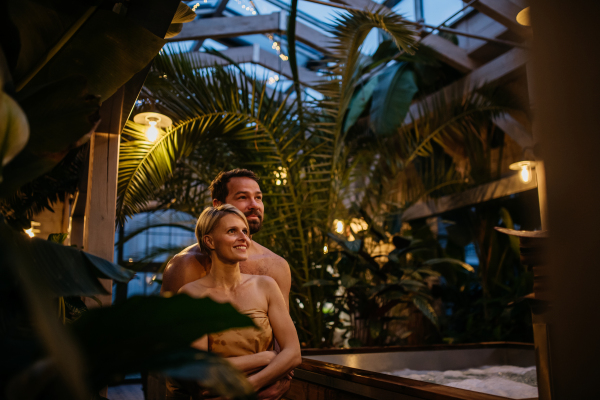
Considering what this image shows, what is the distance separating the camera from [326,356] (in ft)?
11.1

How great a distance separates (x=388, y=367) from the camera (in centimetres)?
366

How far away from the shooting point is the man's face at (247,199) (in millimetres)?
1885

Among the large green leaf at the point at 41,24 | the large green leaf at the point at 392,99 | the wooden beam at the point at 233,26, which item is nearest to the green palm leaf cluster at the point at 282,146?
the large green leaf at the point at 392,99

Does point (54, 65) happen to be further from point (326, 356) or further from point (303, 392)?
point (326, 356)

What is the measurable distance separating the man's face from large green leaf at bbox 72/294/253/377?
122 centimetres

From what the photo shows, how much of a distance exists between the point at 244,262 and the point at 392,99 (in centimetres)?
515

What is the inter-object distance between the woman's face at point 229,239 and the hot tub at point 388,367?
0.74m

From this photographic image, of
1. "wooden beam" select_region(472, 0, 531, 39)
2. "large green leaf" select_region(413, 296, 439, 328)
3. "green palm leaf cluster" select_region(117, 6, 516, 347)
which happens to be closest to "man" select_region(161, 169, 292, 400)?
"green palm leaf cluster" select_region(117, 6, 516, 347)

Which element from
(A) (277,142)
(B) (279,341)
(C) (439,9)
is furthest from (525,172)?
(B) (279,341)

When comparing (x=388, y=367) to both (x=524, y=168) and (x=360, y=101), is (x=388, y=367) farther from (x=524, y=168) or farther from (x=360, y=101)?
(x=360, y=101)

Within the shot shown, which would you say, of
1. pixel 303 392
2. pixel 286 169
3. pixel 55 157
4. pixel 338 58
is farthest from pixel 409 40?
pixel 55 157

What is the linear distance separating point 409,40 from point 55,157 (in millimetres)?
3252

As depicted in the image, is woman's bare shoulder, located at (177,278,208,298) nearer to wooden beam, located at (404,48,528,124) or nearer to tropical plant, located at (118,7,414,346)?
tropical plant, located at (118,7,414,346)

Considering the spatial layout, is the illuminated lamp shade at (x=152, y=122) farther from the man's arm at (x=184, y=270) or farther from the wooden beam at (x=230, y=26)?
the wooden beam at (x=230, y=26)
